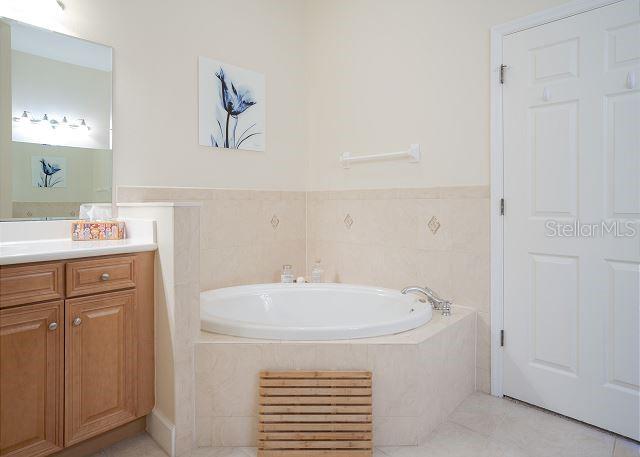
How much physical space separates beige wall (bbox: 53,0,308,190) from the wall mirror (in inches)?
3.5

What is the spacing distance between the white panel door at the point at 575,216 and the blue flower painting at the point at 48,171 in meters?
2.36

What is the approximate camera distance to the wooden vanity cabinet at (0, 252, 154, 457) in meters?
1.51

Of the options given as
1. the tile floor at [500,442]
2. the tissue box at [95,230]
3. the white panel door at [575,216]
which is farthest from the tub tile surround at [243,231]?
the white panel door at [575,216]

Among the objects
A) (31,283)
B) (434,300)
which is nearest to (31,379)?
(31,283)

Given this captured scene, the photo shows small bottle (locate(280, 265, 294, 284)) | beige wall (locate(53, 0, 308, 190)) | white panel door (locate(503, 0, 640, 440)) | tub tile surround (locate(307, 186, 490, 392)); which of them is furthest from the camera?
small bottle (locate(280, 265, 294, 284))

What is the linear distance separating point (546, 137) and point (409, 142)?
2.73ft

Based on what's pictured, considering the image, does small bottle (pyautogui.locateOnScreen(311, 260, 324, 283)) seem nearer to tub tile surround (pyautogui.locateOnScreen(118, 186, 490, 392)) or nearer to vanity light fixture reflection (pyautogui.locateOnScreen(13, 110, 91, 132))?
tub tile surround (pyautogui.locateOnScreen(118, 186, 490, 392))

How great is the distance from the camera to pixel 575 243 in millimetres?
2090

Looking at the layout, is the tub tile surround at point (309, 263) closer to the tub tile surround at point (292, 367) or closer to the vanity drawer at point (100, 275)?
the tub tile surround at point (292, 367)

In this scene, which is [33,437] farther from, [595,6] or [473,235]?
[595,6]

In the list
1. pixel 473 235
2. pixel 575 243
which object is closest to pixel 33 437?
pixel 473 235


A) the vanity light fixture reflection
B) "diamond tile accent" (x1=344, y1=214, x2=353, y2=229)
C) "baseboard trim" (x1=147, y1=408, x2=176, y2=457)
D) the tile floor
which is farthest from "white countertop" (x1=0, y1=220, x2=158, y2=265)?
"diamond tile accent" (x1=344, y1=214, x2=353, y2=229)

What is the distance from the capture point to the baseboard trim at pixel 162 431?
181cm

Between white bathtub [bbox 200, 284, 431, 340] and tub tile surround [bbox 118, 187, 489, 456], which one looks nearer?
tub tile surround [bbox 118, 187, 489, 456]
